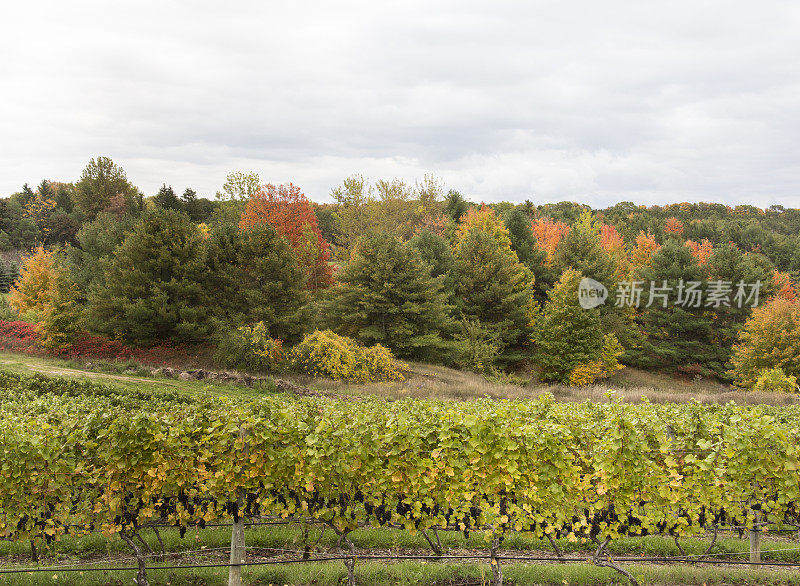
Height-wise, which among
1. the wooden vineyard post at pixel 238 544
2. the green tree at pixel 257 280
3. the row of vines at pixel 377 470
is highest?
the green tree at pixel 257 280

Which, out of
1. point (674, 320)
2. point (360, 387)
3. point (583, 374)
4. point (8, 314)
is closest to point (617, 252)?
point (674, 320)

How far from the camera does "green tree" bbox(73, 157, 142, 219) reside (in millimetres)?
58781

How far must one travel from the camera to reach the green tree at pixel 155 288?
85.8ft

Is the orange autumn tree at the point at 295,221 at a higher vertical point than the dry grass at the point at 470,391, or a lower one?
higher

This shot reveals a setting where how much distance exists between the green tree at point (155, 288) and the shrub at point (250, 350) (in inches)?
80.1

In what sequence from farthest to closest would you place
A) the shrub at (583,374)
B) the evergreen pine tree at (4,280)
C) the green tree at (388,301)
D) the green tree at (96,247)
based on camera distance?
the evergreen pine tree at (4,280)
the shrub at (583,374)
the green tree at (96,247)
the green tree at (388,301)

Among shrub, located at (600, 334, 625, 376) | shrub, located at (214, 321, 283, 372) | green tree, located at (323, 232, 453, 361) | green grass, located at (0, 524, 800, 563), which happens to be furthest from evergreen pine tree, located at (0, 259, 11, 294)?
shrub, located at (600, 334, 625, 376)

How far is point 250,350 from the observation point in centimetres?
2497

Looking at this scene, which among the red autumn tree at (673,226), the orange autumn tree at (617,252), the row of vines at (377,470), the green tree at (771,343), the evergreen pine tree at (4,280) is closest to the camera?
the row of vines at (377,470)

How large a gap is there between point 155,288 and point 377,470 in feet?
77.6

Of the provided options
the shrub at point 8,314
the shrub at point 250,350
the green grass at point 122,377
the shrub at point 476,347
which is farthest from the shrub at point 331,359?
the shrub at point 8,314

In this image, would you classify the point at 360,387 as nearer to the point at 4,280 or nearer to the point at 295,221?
the point at 295,221

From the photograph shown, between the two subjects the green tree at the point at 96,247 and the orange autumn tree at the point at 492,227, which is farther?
the orange autumn tree at the point at 492,227

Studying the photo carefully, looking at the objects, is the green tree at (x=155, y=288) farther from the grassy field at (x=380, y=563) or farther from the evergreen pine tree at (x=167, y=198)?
the grassy field at (x=380, y=563)
